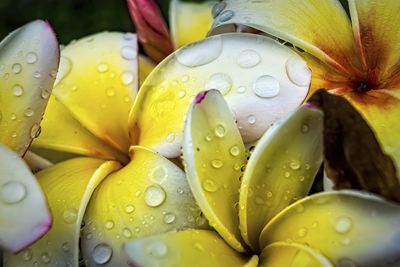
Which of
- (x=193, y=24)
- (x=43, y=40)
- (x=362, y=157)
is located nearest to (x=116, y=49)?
(x=43, y=40)

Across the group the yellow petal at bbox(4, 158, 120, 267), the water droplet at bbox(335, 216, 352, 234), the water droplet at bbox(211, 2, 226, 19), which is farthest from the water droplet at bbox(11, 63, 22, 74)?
the water droplet at bbox(335, 216, 352, 234)

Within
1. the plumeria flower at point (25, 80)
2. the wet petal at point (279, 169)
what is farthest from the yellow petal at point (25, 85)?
the wet petal at point (279, 169)

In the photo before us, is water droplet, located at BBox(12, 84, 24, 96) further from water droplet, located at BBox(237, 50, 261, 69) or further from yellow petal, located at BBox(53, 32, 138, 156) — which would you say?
water droplet, located at BBox(237, 50, 261, 69)

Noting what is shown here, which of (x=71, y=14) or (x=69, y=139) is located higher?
(x=69, y=139)

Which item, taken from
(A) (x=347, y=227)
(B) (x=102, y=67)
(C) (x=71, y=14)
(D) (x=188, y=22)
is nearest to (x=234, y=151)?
(A) (x=347, y=227)

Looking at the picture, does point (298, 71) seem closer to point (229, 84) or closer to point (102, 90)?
point (229, 84)

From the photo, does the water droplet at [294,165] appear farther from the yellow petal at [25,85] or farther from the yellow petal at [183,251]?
the yellow petal at [25,85]
